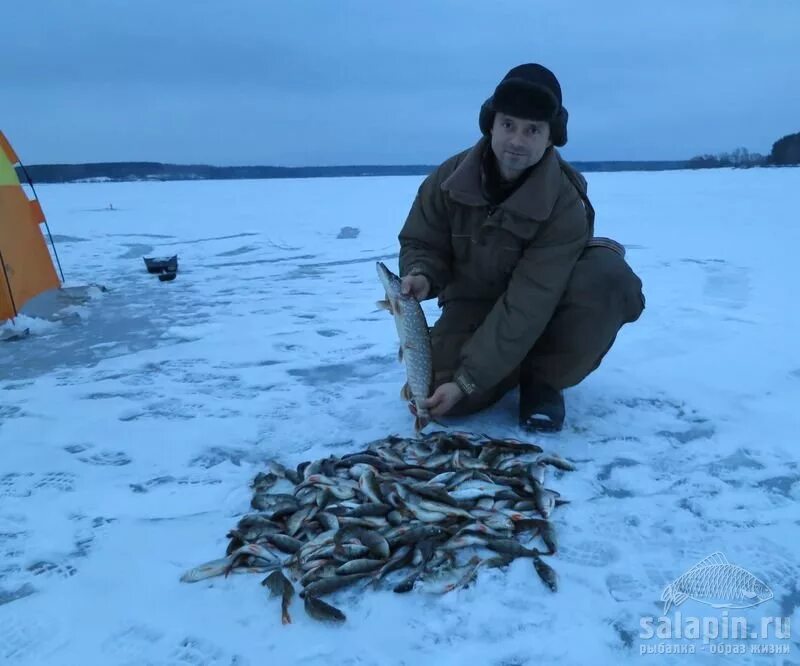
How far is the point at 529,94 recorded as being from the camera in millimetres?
3162

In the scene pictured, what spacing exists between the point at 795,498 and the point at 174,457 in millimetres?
3031

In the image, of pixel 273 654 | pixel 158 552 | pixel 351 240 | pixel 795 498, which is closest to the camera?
pixel 273 654

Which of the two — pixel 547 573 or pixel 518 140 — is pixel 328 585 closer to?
pixel 547 573

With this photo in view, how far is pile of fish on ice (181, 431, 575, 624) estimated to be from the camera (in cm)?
242

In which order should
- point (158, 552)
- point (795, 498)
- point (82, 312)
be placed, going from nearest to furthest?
point (158, 552), point (795, 498), point (82, 312)

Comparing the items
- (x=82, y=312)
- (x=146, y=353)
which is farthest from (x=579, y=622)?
(x=82, y=312)

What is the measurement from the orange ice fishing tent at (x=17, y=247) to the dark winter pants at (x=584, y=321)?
4.74m

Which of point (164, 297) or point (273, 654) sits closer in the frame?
point (273, 654)

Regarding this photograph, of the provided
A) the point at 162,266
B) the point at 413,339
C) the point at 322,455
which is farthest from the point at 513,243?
the point at 162,266

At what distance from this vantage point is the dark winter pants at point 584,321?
3584 mm

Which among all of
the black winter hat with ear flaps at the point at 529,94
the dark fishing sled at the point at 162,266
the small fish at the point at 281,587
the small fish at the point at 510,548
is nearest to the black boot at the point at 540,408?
the small fish at the point at 510,548

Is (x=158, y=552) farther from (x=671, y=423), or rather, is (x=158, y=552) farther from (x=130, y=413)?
(x=671, y=423)

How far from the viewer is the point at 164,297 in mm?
7633

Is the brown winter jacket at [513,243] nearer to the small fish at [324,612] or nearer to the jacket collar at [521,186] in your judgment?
the jacket collar at [521,186]
